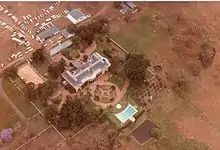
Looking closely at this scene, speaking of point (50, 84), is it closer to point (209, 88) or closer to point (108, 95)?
point (108, 95)

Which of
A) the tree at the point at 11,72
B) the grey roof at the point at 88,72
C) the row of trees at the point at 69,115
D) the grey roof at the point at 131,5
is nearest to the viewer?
the row of trees at the point at 69,115

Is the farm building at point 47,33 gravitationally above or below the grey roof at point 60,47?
above

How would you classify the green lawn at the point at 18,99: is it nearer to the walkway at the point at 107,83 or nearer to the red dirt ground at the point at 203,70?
the walkway at the point at 107,83

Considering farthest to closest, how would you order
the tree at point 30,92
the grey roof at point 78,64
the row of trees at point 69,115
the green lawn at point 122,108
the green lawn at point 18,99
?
the grey roof at point 78,64, the tree at point 30,92, the green lawn at point 18,99, the green lawn at point 122,108, the row of trees at point 69,115

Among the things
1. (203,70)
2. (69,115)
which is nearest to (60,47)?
(69,115)

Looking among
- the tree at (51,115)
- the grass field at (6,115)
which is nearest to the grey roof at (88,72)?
the tree at (51,115)

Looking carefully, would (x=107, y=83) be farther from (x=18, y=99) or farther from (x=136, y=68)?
(x=18, y=99)

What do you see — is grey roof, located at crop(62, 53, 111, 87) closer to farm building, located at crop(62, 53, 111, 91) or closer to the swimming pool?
farm building, located at crop(62, 53, 111, 91)
